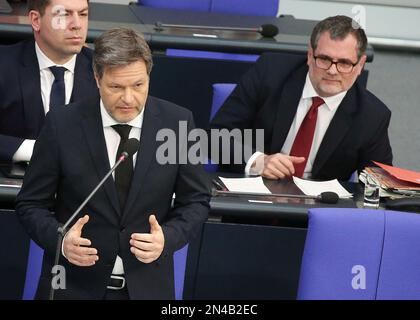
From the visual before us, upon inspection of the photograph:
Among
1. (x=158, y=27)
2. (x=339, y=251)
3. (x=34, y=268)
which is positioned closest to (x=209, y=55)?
(x=158, y=27)

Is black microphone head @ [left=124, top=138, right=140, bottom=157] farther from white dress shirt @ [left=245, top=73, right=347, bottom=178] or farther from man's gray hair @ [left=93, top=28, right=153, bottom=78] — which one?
white dress shirt @ [left=245, top=73, right=347, bottom=178]

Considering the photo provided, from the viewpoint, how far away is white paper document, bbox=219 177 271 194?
13.2 feet

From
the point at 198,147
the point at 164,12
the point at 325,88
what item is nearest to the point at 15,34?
the point at 164,12

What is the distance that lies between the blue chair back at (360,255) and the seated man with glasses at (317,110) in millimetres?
980

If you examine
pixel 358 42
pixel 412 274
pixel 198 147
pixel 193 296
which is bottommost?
pixel 193 296

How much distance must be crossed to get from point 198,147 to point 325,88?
4.20ft

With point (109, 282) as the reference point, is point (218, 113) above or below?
above

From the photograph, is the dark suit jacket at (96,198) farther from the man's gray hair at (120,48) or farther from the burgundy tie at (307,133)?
the burgundy tie at (307,133)

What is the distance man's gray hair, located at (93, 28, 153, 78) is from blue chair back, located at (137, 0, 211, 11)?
3786 mm

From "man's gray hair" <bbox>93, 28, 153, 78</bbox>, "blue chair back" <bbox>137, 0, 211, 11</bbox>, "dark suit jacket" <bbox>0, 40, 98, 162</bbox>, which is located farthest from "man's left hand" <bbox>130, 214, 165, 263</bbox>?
"blue chair back" <bbox>137, 0, 211, 11</bbox>

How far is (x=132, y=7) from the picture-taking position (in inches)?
259

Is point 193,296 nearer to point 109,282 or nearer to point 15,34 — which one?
point 109,282

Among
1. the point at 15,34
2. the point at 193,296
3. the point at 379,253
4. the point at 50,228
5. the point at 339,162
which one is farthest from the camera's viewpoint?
the point at 15,34

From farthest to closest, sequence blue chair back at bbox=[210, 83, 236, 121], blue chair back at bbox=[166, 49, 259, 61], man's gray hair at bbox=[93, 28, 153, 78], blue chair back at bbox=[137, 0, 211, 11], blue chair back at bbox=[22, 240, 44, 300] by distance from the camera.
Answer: blue chair back at bbox=[137, 0, 211, 11] < blue chair back at bbox=[166, 49, 259, 61] < blue chair back at bbox=[210, 83, 236, 121] < blue chair back at bbox=[22, 240, 44, 300] < man's gray hair at bbox=[93, 28, 153, 78]
